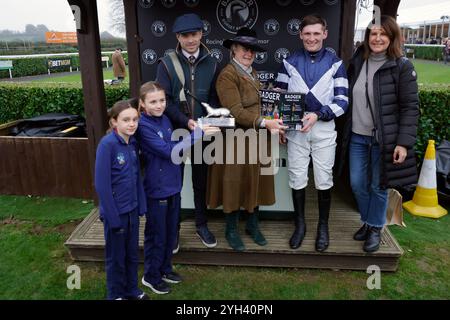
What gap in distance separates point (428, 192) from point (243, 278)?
2.74 metres

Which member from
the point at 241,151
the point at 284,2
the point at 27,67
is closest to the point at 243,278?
the point at 241,151

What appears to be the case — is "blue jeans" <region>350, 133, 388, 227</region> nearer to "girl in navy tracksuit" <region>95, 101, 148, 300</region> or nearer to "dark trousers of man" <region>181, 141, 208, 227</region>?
"dark trousers of man" <region>181, 141, 208, 227</region>

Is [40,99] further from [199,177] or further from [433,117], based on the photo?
[433,117]

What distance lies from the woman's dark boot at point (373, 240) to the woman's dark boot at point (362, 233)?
0.07 meters

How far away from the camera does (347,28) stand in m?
4.35

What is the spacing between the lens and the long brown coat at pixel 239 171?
3098mm

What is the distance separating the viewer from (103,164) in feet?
8.46

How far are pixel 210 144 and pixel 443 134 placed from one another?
12.1 feet

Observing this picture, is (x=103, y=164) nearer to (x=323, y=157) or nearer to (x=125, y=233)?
(x=125, y=233)

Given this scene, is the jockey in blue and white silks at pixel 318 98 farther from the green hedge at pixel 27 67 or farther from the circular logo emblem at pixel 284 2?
the green hedge at pixel 27 67

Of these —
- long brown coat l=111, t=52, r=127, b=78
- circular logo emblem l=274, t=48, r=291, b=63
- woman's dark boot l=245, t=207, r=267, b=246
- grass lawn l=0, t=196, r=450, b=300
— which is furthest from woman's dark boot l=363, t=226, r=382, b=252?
long brown coat l=111, t=52, r=127, b=78

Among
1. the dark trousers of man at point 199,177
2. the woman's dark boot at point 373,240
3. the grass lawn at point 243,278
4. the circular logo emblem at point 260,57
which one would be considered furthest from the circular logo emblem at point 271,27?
the grass lawn at point 243,278

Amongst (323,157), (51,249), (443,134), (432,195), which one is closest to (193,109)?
(323,157)

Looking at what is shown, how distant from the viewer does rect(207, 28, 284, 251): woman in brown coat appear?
3094mm
